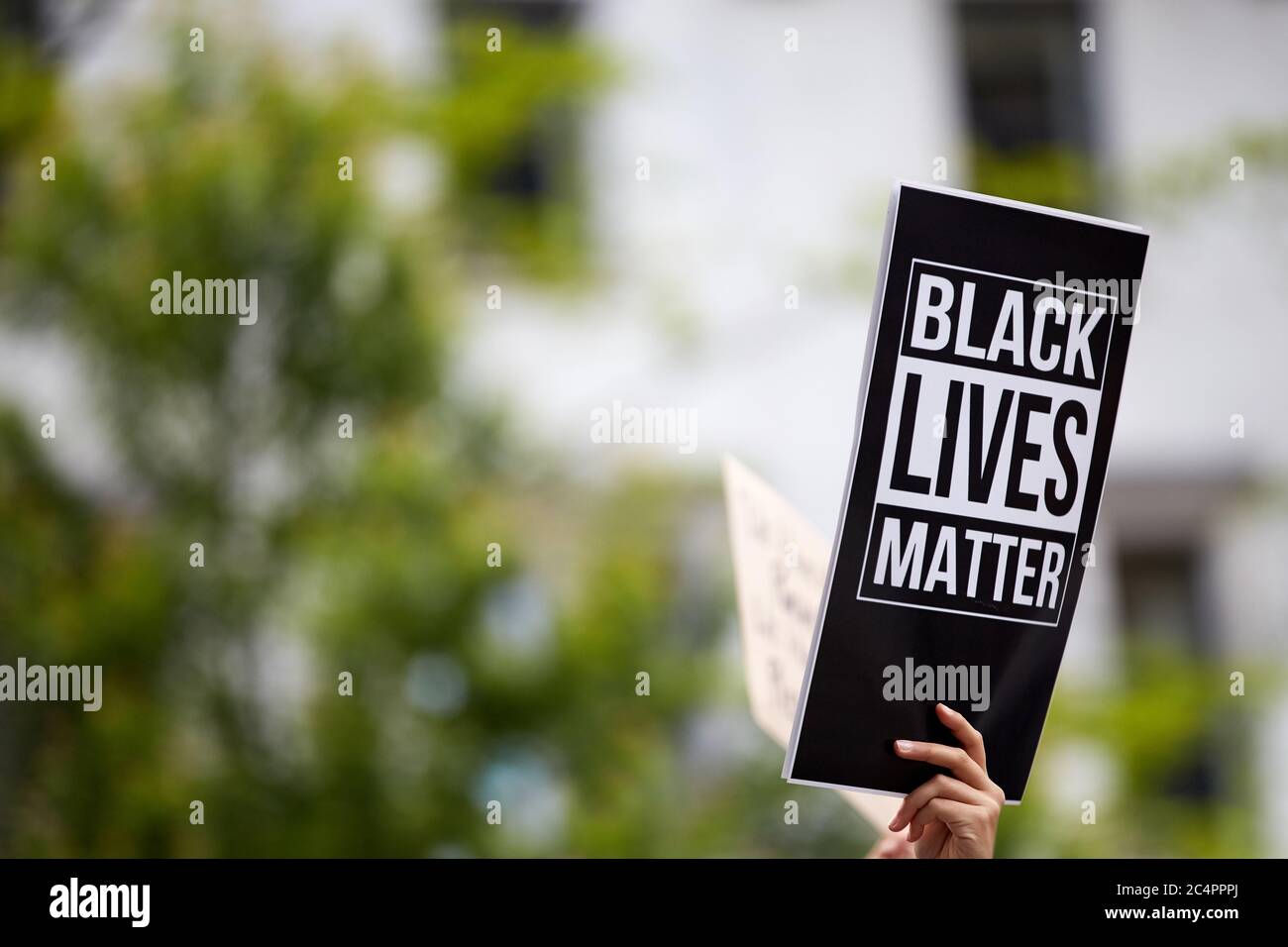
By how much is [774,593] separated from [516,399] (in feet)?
10.2

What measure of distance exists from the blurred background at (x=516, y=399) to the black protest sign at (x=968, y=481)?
257cm

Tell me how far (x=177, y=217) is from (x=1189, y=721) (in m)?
3.67

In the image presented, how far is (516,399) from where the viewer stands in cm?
469

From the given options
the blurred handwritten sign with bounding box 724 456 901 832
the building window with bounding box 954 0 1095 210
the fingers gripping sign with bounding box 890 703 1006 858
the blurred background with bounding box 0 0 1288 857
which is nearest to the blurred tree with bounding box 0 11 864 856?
the blurred background with bounding box 0 0 1288 857

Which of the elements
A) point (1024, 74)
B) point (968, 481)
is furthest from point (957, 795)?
point (1024, 74)

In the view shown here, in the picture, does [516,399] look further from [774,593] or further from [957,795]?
[957,795]

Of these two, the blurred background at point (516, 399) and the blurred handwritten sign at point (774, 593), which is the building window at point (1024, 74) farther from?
the blurred handwritten sign at point (774, 593)

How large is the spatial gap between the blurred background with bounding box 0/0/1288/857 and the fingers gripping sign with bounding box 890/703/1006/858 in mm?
2556

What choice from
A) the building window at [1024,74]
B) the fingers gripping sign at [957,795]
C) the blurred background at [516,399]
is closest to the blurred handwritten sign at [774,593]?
the fingers gripping sign at [957,795]

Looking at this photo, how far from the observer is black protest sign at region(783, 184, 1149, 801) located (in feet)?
4.45

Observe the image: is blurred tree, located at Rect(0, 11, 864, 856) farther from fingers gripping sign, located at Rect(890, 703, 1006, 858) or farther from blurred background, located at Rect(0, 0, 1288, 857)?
fingers gripping sign, located at Rect(890, 703, 1006, 858)

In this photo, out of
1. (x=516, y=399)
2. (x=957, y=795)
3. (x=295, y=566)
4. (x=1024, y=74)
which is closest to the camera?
(x=957, y=795)
